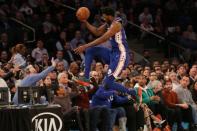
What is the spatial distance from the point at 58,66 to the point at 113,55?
2.77 m

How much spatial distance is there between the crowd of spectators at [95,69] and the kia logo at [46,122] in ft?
1.78

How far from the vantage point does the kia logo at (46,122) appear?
11820 mm

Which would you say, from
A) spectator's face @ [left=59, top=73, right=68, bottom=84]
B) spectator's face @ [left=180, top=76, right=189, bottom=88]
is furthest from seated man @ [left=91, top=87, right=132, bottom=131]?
spectator's face @ [left=180, top=76, right=189, bottom=88]

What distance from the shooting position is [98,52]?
13352mm

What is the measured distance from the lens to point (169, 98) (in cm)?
1551

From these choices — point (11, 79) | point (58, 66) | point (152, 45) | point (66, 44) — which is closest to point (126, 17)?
point (152, 45)

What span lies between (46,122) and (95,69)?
4.40 metres

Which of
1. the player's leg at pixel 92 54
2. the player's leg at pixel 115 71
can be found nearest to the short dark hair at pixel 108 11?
the player's leg at pixel 92 54

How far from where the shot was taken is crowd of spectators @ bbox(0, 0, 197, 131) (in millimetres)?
13406

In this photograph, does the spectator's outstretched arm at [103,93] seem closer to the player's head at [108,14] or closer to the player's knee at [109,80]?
the player's knee at [109,80]

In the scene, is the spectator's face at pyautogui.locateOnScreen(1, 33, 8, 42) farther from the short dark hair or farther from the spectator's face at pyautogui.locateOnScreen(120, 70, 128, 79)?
the short dark hair

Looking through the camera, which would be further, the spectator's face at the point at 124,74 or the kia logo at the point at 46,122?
the spectator's face at the point at 124,74

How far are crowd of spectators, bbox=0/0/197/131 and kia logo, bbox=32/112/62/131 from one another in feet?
1.78

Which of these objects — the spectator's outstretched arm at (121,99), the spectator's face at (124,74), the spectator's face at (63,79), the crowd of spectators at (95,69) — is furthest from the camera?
the spectator's face at (124,74)
